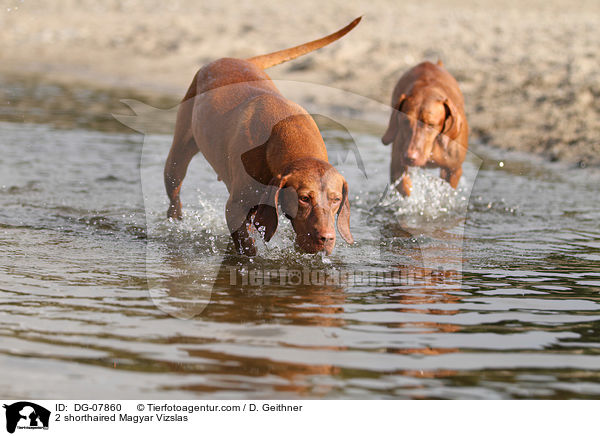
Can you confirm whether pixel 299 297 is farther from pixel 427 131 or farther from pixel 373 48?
pixel 373 48

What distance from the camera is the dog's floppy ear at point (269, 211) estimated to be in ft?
16.9

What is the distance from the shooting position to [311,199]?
505cm

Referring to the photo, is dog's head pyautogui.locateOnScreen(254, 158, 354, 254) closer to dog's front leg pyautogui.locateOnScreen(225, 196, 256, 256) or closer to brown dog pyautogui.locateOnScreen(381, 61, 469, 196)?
dog's front leg pyautogui.locateOnScreen(225, 196, 256, 256)

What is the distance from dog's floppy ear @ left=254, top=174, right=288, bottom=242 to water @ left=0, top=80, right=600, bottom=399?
22 centimetres

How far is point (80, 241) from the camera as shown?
6527 mm

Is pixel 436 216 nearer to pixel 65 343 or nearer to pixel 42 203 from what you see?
pixel 42 203

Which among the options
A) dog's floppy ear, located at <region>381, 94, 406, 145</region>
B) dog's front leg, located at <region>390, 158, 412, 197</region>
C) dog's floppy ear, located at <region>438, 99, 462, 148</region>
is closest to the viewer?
dog's floppy ear, located at <region>438, 99, 462, 148</region>

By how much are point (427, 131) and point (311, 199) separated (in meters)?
3.00

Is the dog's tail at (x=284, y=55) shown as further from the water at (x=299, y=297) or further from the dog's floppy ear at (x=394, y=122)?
the water at (x=299, y=297)

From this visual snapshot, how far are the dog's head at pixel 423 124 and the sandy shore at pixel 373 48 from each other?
3.03m

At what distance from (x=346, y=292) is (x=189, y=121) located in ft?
7.29
